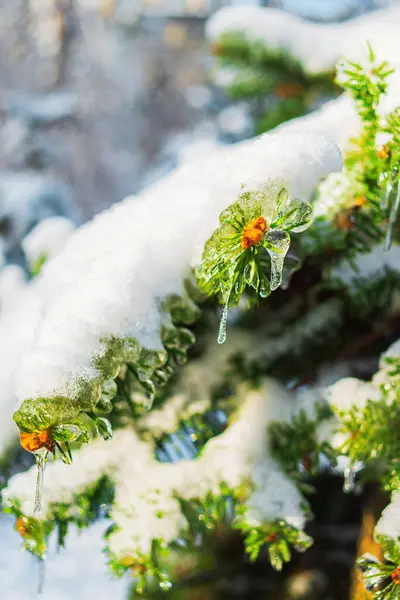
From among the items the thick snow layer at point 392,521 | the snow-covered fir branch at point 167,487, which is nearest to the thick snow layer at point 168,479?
the snow-covered fir branch at point 167,487

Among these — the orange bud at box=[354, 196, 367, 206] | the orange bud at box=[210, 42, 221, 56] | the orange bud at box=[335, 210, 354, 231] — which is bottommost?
the orange bud at box=[335, 210, 354, 231]

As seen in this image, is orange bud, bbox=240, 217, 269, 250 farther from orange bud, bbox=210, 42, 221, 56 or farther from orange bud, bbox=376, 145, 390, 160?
orange bud, bbox=210, 42, 221, 56

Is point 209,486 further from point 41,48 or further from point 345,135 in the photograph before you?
point 41,48

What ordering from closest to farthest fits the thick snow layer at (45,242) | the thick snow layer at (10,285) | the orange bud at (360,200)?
the orange bud at (360,200), the thick snow layer at (10,285), the thick snow layer at (45,242)

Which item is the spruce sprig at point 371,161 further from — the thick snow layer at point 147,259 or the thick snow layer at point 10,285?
the thick snow layer at point 10,285

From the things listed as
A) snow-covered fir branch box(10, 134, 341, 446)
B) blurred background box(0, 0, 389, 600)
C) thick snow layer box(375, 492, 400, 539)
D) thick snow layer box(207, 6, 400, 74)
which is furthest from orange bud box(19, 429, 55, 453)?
blurred background box(0, 0, 389, 600)

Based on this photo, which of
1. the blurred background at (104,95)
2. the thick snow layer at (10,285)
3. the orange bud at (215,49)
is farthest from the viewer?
the blurred background at (104,95)
